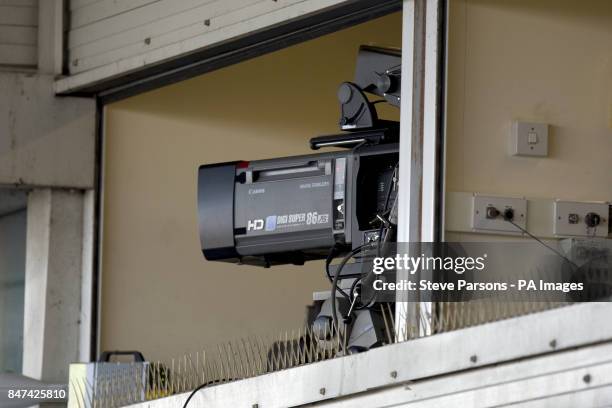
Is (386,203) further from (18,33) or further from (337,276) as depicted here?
(18,33)

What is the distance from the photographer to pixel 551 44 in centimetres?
336

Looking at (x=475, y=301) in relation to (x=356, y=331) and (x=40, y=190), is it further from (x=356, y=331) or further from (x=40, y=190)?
(x=40, y=190)

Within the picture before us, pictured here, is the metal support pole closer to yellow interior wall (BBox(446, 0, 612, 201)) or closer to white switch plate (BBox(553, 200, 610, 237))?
yellow interior wall (BBox(446, 0, 612, 201))

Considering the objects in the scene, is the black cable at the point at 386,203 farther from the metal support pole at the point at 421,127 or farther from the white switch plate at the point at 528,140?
the white switch plate at the point at 528,140

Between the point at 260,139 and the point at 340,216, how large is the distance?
1.97m

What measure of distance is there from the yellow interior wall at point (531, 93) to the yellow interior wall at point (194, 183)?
1.56 metres

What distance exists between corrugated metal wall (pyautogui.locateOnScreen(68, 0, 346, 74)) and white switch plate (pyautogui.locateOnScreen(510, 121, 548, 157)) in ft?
2.17

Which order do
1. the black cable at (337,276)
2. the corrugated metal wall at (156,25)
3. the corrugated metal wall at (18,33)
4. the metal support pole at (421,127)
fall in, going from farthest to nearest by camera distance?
the corrugated metal wall at (18,33)
the corrugated metal wall at (156,25)
the metal support pole at (421,127)
the black cable at (337,276)

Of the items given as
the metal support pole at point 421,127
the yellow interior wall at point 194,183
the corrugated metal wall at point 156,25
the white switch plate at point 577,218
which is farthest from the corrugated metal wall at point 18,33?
the white switch plate at point 577,218

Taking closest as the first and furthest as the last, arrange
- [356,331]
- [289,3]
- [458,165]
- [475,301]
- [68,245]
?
[475,301], [356,331], [458,165], [289,3], [68,245]

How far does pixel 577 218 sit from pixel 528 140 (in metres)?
0.24

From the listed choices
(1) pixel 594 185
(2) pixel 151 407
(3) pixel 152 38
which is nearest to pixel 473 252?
(1) pixel 594 185

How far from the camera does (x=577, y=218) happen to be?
329 centimetres

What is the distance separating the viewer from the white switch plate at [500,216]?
3.21 meters
